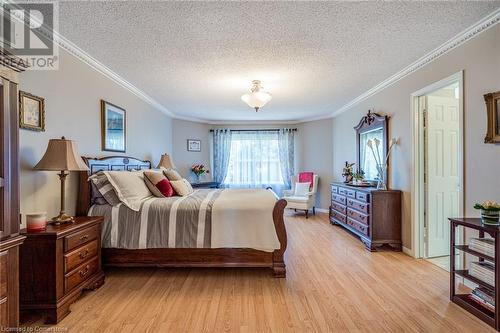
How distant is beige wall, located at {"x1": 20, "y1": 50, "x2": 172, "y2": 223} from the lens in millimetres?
2169

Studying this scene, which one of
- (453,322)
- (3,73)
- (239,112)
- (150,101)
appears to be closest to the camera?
(3,73)

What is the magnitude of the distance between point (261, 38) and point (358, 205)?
9.21ft

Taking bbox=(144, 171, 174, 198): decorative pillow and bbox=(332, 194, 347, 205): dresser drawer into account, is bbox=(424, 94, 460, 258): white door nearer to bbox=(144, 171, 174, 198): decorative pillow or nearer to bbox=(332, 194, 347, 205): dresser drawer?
bbox=(332, 194, 347, 205): dresser drawer

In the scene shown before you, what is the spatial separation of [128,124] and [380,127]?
3.88 m

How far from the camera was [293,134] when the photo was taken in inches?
264

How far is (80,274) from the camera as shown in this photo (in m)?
2.20

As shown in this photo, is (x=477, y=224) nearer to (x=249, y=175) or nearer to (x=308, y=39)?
(x=308, y=39)

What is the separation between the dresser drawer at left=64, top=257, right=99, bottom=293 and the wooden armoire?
60cm

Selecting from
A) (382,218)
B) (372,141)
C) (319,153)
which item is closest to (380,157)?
(372,141)

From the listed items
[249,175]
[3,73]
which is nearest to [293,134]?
[249,175]

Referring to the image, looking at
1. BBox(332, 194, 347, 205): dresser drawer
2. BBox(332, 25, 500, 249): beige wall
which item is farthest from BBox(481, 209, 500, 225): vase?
BBox(332, 194, 347, 205): dresser drawer

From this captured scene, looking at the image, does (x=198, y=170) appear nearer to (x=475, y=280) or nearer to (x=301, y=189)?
(x=301, y=189)

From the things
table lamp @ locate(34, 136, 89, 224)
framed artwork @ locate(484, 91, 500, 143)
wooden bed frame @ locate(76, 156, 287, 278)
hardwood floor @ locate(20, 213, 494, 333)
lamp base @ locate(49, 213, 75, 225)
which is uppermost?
framed artwork @ locate(484, 91, 500, 143)

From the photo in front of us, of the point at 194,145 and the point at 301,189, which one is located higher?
the point at 194,145
